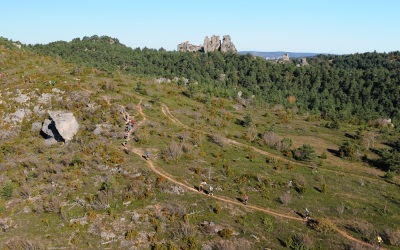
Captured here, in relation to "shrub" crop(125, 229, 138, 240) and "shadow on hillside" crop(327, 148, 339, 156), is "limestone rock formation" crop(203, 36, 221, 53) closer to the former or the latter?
"shadow on hillside" crop(327, 148, 339, 156)

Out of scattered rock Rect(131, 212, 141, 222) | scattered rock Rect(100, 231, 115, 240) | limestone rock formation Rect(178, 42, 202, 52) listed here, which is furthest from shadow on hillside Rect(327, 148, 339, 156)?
limestone rock formation Rect(178, 42, 202, 52)

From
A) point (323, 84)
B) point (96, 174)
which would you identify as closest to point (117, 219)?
point (96, 174)

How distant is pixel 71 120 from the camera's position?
1625 inches

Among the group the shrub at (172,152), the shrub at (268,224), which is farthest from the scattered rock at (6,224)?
the shrub at (268,224)

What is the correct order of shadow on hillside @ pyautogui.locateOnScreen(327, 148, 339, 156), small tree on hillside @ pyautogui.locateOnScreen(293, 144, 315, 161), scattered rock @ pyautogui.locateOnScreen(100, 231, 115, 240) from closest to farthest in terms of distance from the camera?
scattered rock @ pyautogui.locateOnScreen(100, 231, 115, 240) < small tree on hillside @ pyautogui.locateOnScreen(293, 144, 315, 161) < shadow on hillside @ pyautogui.locateOnScreen(327, 148, 339, 156)

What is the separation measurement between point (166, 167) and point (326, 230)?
1732cm

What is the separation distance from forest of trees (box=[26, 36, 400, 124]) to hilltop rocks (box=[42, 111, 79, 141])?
3557 cm

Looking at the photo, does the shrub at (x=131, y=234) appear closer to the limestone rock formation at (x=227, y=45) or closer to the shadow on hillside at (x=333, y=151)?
the shadow on hillside at (x=333, y=151)

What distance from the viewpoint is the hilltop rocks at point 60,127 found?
4009 cm

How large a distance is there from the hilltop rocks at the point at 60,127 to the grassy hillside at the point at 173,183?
50.7 inches

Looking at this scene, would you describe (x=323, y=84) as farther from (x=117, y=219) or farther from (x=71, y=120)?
(x=117, y=219)

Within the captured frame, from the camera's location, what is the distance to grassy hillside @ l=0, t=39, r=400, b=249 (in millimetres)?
24391

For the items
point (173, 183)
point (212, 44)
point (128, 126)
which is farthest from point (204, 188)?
point (212, 44)

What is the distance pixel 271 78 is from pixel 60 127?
9480cm
